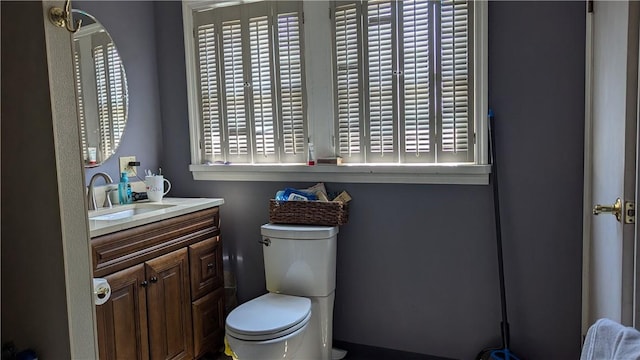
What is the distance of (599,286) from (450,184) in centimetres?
77

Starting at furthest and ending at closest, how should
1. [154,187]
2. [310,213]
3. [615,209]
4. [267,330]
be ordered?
[154,187] < [310,213] < [267,330] < [615,209]

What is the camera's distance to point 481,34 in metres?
2.10

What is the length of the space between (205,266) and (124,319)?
582mm

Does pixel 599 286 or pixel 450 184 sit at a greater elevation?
pixel 450 184

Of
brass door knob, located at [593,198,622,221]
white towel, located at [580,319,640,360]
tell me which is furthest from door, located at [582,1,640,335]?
white towel, located at [580,319,640,360]

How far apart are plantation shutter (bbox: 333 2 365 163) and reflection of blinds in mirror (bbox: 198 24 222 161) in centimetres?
78

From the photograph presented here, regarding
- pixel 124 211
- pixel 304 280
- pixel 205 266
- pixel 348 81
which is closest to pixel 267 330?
pixel 304 280

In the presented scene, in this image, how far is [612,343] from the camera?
995 millimetres

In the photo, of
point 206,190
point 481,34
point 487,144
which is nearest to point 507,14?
point 481,34

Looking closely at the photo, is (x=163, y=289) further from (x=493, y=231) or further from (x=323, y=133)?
(x=493, y=231)

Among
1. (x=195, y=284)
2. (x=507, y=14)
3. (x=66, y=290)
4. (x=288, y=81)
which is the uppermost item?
(x=507, y=14)

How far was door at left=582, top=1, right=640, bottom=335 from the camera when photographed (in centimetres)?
121

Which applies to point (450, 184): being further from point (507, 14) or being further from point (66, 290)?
point (66, 290)

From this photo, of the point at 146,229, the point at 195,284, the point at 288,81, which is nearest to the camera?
the point at 146,229
